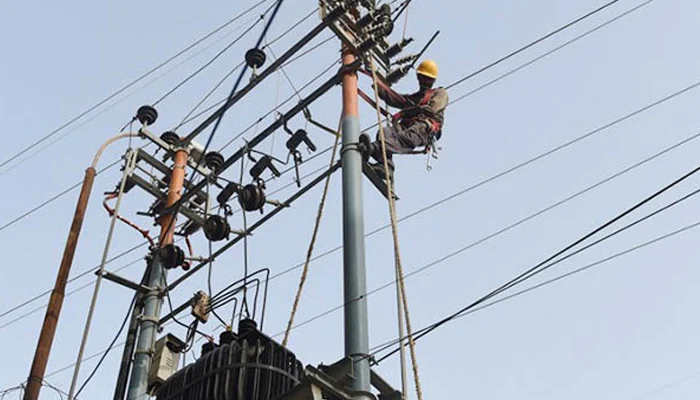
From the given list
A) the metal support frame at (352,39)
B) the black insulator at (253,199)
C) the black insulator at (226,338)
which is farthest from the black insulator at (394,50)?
the black insulator at (226,338)

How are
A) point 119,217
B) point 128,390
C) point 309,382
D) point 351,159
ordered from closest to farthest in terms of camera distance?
1. point 309,382
2. point 351,159
3. point 128,390
4. point 119,217

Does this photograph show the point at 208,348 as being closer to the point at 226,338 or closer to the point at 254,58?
the point at 226,338

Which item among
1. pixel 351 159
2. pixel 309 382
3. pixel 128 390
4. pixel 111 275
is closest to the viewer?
pixel 309 382

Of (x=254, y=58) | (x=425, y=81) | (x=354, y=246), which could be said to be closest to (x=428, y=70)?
(x=425, y=81)

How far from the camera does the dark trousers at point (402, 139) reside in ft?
24.4

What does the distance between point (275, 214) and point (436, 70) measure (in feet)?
8.35

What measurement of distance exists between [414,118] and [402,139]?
52cm

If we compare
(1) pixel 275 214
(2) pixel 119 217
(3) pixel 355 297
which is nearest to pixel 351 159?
(3) pixel 355 297

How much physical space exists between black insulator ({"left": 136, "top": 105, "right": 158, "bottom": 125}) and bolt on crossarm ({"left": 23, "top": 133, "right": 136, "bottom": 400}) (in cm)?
89

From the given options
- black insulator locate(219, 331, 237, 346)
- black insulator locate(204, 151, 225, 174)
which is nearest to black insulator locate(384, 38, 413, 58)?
black insulator locate(204, 151, 225, 174)

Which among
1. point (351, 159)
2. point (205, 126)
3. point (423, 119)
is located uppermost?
point (205, 126)

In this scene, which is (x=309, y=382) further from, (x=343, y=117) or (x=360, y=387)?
(x=343, y=117)

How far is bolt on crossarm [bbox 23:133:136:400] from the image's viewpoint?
7.43m

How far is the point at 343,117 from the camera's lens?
23.4 feet
